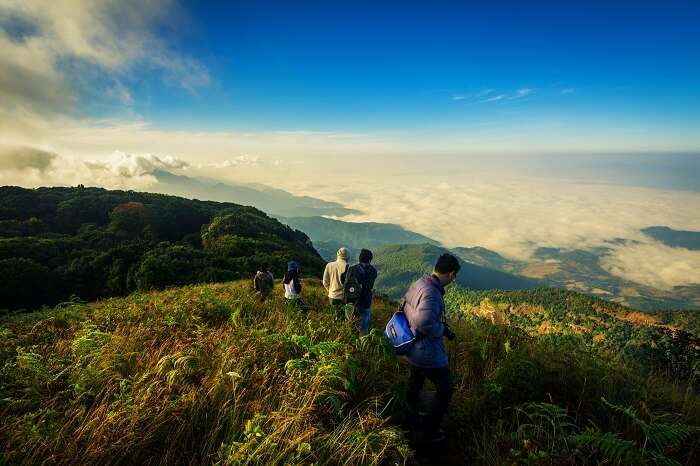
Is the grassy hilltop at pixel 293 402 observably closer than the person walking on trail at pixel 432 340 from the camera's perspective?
Yes

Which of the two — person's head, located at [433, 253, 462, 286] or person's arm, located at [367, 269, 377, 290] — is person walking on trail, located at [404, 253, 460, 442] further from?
person's arm, located at [367, 269, 377, 290]

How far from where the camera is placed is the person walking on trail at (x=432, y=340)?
403 centimetres

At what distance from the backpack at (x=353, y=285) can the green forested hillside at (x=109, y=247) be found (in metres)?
17.7

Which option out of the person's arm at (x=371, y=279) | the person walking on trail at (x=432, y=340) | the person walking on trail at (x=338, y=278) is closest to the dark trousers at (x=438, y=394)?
the person walking on trail at (x=432, y=340)

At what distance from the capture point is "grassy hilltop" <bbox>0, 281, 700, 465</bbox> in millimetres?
2979

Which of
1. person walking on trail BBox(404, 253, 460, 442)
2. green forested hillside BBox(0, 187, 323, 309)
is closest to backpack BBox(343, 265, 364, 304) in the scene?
person walking on trail BBox(404, 253, 460, 442)

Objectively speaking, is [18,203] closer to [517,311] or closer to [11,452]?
[11,452]

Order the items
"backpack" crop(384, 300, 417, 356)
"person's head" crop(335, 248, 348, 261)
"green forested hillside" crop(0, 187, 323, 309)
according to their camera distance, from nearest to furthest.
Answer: "backpack" crop(384, 300, 417, 356), "person's head" crop(335, 248, 348, 261), "green forested hillside" crop(0, 187, 323, 309)

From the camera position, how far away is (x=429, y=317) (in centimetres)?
402

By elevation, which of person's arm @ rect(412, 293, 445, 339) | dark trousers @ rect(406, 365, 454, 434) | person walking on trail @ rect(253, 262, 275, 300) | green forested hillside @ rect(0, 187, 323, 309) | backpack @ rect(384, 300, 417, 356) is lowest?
green forested hillside @ rect(0, 187, 323, 309)

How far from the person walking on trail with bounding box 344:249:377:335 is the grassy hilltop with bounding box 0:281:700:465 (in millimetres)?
1370

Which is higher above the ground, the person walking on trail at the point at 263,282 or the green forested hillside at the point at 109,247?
the person walking on trail at the point at 263,282

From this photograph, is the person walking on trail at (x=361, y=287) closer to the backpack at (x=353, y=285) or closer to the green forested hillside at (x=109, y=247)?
the backpack at (x=353, y=285)

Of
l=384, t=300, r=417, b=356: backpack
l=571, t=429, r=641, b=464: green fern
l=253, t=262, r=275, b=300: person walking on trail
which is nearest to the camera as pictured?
l=571, t=429, r=641, b=464: green fern
